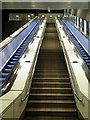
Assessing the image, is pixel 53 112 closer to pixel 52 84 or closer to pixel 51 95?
pixel 51 95

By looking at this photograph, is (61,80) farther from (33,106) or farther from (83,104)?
(83,104)

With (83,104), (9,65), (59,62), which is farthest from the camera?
(59,62)

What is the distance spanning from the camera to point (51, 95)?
6570mm

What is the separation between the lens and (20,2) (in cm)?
1124

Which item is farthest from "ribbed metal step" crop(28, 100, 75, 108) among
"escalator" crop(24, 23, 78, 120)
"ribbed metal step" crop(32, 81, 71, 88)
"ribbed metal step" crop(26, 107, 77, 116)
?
"ribbed metal step" crop(32, 81, 71, 88)

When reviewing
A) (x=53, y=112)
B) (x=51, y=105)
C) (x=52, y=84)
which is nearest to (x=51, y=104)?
(x=51, y=105)

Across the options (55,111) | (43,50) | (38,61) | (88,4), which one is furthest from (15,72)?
(88,4)

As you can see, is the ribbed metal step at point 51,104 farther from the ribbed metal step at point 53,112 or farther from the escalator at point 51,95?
the ribbed metal step at point 53,112

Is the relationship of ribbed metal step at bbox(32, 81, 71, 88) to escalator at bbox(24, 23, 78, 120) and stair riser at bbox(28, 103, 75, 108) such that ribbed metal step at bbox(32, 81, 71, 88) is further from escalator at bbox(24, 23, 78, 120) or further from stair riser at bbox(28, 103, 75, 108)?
stair riser at bbox(28, 103, 75, 108)

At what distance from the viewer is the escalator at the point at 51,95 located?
5.93 meters

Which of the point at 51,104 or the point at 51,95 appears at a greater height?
the point at 51,95

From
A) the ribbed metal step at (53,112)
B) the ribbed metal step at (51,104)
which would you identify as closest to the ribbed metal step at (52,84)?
the ribbed metal step at (51,104)

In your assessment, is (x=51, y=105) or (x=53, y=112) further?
(x=51, y=105)

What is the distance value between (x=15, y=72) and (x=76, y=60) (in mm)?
1893
